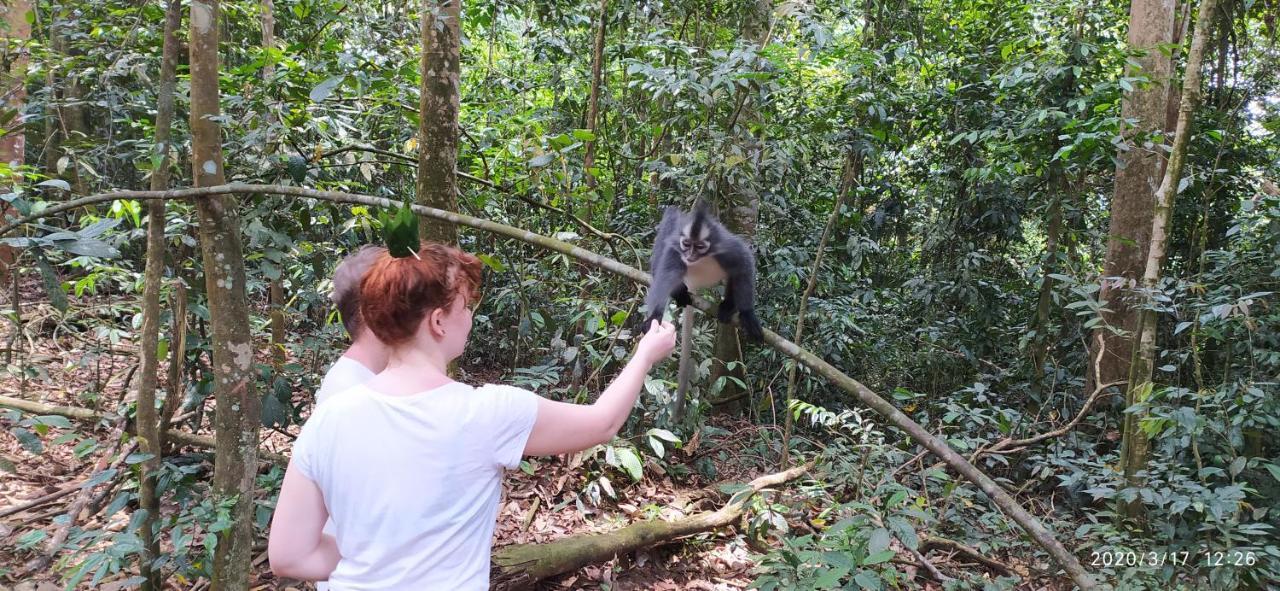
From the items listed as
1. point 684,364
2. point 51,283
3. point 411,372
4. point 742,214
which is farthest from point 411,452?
point 742,214

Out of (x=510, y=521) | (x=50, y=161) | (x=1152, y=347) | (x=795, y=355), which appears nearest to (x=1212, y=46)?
(x=1152, y=347)

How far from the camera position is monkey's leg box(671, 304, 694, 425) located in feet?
12.2

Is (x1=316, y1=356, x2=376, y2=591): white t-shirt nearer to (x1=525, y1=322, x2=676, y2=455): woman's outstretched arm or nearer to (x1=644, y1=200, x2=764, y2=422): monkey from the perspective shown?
(x1=525, y1=322, x2=676, y2=455): woman's outstretched arm

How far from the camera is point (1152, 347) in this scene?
363cm

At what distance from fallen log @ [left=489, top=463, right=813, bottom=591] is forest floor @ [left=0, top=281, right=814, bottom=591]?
88 mm

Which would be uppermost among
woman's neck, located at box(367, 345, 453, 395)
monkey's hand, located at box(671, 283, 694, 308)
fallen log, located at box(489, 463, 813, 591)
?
woman's neck, located at box(367, 345, 453, 395)

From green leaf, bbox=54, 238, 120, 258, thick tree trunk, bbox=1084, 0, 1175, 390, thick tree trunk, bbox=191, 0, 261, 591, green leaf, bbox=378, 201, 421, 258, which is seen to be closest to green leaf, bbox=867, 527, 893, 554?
green leaf, bbox=378, 201, 421, 258

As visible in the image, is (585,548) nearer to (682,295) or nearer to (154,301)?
(682,295)

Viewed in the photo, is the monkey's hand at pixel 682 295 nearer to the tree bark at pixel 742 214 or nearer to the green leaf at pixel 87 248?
the tree bark at pixel 742 214

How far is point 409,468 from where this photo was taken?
113cm

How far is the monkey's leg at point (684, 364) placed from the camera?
372 centimetres

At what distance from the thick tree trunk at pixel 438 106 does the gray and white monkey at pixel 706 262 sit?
3.29 feet

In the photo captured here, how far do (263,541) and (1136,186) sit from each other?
245 inches

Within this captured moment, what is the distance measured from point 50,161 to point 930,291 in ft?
27.8
